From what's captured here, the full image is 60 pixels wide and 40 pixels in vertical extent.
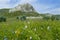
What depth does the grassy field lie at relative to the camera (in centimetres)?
873

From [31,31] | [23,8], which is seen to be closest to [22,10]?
[23,8]

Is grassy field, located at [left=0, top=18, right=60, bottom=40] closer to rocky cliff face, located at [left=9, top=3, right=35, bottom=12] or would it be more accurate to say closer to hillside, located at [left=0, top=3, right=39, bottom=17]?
hillside, located at [left=0, top=3, right=39, bottom=17]

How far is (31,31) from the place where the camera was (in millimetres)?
8914

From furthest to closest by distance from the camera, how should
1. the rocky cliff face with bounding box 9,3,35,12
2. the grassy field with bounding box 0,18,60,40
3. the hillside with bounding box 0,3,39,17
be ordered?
the rocky cliff face with bounding box 9,3,35,12
the hillside with bounding box 0,3,39,17
the grassy field with bounding box 0,18,60,40

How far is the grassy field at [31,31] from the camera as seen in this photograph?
28.7 feet

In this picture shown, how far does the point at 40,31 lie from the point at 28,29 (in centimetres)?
55

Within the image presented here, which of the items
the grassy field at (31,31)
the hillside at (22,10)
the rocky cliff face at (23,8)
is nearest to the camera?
the grassy field at (31,31)

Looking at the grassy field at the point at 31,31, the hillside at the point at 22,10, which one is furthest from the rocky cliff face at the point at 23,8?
the grassy field at the point at 31,31

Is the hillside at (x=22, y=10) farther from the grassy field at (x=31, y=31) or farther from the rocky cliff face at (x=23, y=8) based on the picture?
the grassy field at (x=31, y=31)

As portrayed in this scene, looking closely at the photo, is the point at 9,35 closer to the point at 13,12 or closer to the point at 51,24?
the point at 51,24

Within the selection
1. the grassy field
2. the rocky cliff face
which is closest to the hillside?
the rocky cliff face

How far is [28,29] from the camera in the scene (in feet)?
29.8

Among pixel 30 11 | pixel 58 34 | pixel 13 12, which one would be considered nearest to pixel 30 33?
pixel 58 34

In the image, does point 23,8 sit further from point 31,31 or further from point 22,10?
point 31,31
